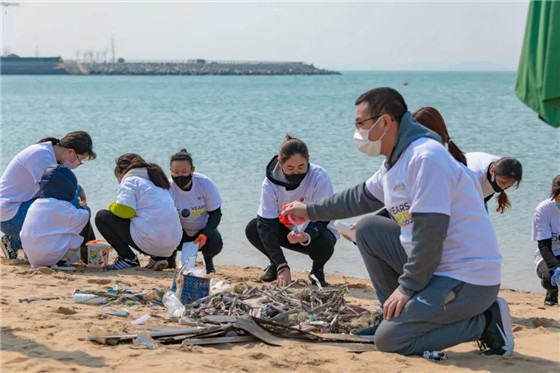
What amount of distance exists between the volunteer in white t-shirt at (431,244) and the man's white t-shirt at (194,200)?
11.2 feet

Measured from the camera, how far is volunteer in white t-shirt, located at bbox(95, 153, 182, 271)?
7707mm

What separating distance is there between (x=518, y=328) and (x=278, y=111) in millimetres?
32477

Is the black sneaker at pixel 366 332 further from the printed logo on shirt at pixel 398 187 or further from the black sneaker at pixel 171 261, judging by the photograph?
the black sneaker at pixel 171 261

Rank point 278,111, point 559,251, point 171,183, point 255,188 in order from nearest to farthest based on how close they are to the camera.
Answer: point 559,251 → point 171,183 → point 255,188 → point 278,111

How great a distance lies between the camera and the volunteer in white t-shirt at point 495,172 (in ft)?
20.4

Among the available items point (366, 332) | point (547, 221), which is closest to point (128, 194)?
point (366, 332)

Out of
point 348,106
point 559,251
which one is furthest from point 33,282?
point 348,106

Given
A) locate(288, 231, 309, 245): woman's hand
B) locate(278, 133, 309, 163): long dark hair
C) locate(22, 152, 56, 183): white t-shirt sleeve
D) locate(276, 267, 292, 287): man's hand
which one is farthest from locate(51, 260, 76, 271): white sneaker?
locate(278, 133, 309, 163): long dark hair

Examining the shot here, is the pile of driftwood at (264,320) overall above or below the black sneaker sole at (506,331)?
below

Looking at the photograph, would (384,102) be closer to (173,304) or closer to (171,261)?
(173,304)

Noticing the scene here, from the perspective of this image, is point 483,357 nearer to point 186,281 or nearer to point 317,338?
point 317,338

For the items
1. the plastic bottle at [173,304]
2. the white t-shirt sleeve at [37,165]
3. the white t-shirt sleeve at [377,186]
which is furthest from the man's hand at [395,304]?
the white t-shirt sleeve at [37,165]

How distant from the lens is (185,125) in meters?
29.5

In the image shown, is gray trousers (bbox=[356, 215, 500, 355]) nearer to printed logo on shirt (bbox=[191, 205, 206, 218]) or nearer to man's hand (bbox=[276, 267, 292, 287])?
man's hand (bbox=[276, 267, 292, 287])
